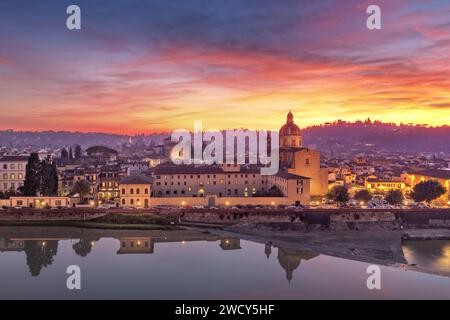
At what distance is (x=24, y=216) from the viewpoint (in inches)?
1328

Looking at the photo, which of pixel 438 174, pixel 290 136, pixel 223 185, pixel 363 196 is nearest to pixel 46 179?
pixel 223 185

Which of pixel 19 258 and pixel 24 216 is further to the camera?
pixel 24 216

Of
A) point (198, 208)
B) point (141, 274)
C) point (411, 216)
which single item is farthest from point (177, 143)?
point (141, 274)

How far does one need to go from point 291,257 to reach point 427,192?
62.3 ft

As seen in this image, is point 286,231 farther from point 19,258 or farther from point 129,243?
point 19,258

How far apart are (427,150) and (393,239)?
7361 inches

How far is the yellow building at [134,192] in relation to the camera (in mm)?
36594

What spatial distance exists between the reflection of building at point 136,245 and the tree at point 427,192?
955 inches

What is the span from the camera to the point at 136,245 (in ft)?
92.8

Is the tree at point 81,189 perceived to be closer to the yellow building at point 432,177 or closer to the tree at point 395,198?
the tree at point 395,198

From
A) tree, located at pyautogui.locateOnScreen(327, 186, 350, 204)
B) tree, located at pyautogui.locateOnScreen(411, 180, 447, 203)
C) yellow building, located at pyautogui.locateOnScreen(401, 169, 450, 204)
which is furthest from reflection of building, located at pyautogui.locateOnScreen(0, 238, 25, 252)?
yellow building, located at pyautogui.locateOnScreen(401, 169, 450, 204)

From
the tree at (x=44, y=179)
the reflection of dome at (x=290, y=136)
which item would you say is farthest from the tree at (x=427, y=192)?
the tree at (x=44, y=179)

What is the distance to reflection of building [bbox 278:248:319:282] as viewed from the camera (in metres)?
23.6

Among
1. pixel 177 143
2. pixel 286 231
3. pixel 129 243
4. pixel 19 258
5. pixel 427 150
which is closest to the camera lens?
pixel 19 258
